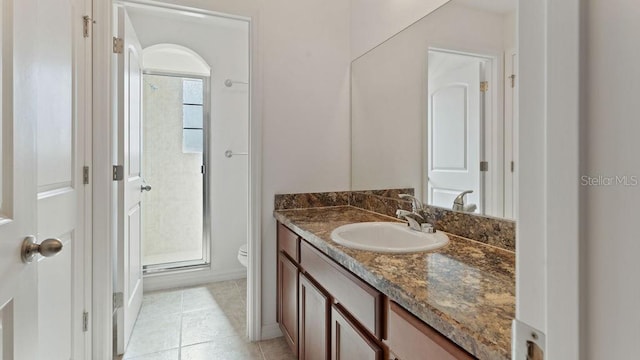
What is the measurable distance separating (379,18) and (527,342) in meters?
1.96

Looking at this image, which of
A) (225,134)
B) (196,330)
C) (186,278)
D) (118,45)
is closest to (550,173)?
(118,45)

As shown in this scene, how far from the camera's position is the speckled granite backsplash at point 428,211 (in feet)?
4.07

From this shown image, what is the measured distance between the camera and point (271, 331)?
6.75 ft

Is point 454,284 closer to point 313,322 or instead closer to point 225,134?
point 313,322

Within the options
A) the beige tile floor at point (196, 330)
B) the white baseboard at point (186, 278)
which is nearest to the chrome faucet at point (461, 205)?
the beige tile floor at point (196, 330)

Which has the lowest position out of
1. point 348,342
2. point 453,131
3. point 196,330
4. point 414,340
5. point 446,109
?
point 196,330

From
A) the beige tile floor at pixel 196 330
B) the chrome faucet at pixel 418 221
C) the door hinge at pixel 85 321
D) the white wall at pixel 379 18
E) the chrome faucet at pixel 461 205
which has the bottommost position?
the beige tile floor at pixel 196 330

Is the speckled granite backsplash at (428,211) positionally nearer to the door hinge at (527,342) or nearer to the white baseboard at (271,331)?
the white baseboard at (271,331)

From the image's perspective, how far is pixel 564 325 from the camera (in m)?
0.32

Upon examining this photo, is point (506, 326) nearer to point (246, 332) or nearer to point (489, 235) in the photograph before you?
point (489, 235)

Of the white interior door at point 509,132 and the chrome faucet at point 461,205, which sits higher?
the white interior door at point 509,132

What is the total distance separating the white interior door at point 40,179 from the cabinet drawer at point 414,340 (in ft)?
2.92

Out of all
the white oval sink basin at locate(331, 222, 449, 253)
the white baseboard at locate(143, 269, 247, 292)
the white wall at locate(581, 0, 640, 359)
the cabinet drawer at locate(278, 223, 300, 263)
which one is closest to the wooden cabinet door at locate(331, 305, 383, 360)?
the white oval sink basin at locate(331, 222, 449, 253)

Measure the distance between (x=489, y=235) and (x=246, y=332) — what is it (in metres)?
1.62
